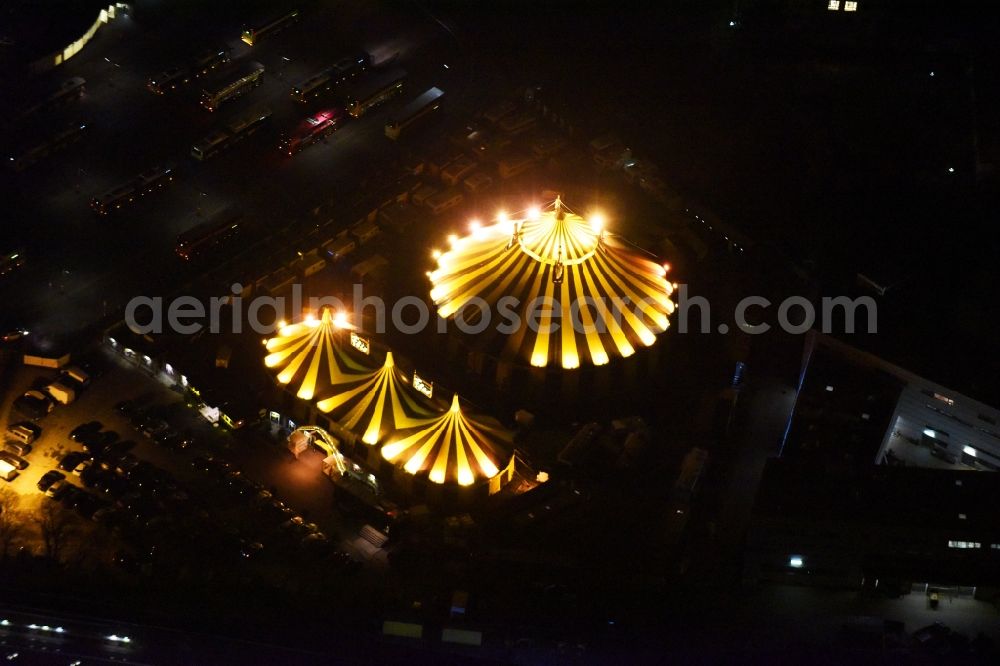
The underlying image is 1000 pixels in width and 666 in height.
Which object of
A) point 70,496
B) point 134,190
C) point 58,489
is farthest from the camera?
point 134,190

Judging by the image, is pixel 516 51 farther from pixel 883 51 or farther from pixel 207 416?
pixel 207 416

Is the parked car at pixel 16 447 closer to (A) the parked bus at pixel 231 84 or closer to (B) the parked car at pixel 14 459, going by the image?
(B) the parked car at pixel 14 459

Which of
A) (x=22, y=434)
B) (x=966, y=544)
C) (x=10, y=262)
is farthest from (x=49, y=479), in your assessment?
(x=966, y=544)

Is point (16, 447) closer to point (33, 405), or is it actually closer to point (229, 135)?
point (33, 405)

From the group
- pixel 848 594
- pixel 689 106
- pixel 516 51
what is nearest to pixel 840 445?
pixel 848 594

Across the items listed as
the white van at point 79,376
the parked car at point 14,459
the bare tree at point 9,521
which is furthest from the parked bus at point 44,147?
the bare tree at point 9,521

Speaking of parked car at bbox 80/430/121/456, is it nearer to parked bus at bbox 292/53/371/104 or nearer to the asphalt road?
the asphalt road
